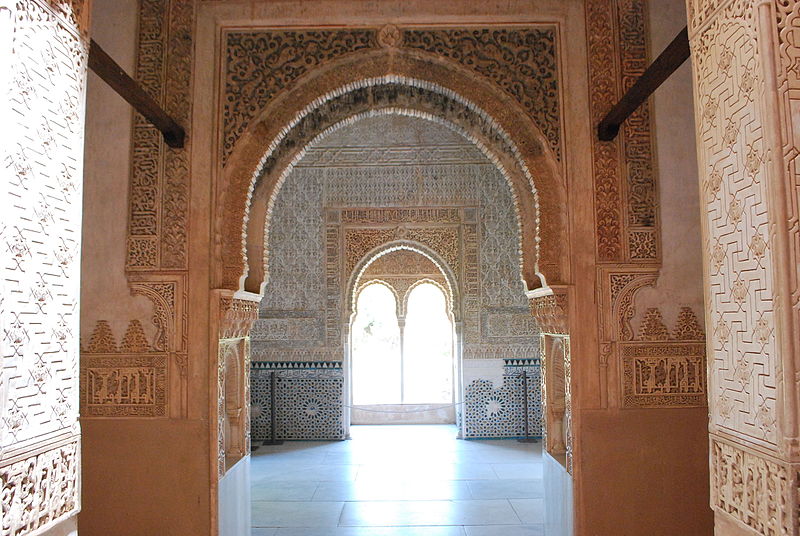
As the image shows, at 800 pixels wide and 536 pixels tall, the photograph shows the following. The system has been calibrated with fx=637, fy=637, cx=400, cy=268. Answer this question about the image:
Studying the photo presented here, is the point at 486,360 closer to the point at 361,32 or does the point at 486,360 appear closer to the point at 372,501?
the point at 372,501

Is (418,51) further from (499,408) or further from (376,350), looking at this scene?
(376,350)

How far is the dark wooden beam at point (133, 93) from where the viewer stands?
2492mm

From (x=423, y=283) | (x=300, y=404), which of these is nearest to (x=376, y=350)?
(x=423, y=283)

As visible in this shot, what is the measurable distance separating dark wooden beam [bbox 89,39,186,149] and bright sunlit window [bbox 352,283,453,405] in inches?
271

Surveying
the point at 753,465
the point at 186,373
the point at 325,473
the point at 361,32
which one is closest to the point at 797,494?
the point at 753,465

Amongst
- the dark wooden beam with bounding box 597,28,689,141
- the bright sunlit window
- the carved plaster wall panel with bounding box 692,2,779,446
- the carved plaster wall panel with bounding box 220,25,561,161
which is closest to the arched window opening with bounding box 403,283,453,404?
the bright sunlit window

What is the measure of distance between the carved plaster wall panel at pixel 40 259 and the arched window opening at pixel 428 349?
27.6 ft

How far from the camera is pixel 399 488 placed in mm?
5551

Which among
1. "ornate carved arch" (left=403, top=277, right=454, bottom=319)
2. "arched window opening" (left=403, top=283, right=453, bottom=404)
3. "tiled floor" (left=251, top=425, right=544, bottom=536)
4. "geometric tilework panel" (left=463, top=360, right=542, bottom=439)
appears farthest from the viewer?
"arched window opening" (left=403, top=283, right=453, bottom=404)

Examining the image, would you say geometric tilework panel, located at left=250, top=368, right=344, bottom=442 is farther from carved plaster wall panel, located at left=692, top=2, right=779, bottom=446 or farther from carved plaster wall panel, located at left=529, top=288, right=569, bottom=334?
carved plaster wall panel, located at left=692, top=2, right=779, bottom=446

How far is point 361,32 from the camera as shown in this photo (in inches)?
145

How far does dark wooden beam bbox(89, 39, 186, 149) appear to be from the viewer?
249cm

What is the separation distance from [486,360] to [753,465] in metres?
6.11

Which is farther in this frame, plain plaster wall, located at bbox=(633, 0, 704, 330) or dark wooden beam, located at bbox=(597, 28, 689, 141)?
plain plaster wall, located at bbox=(633, 0, 704, 330)
